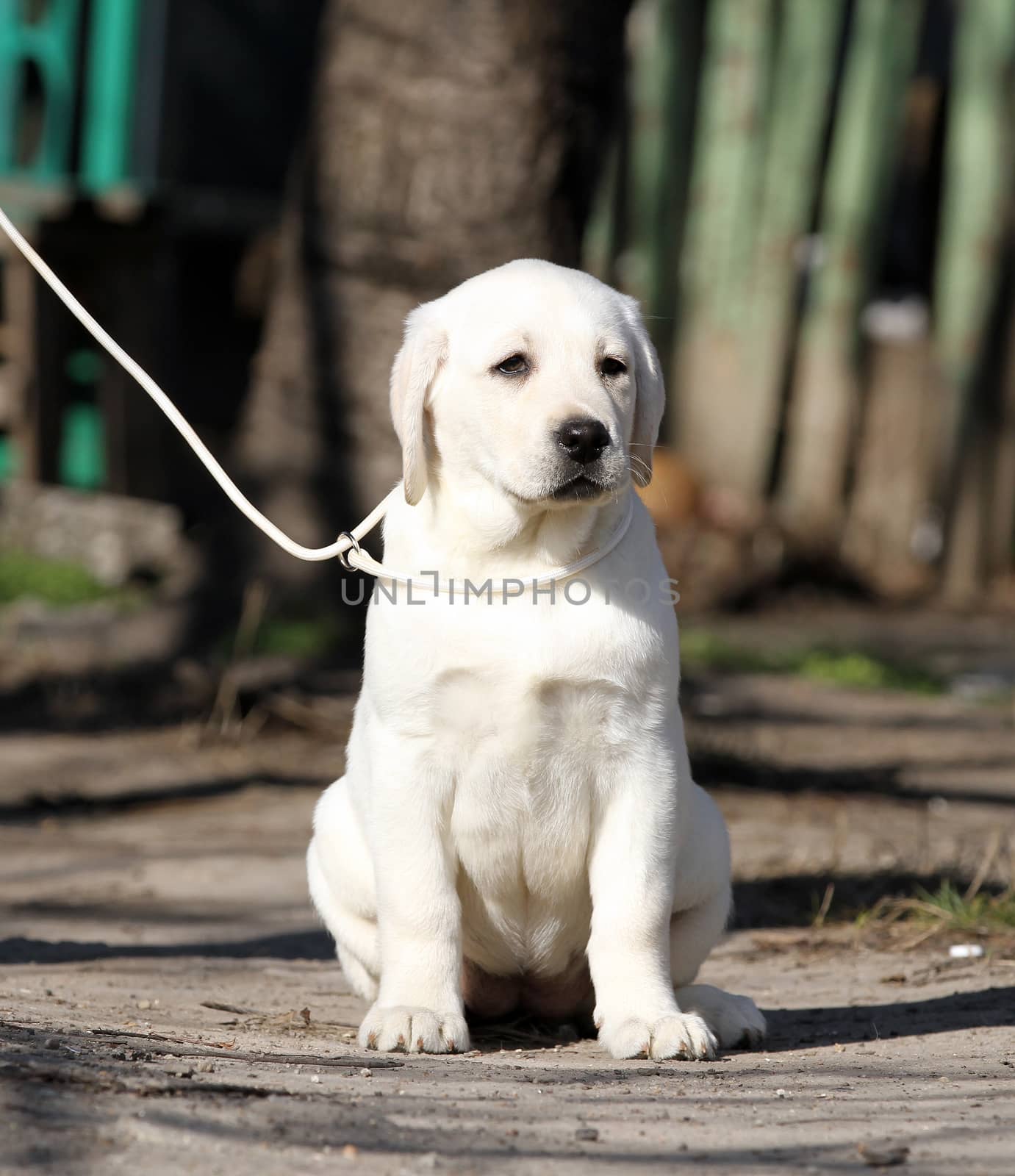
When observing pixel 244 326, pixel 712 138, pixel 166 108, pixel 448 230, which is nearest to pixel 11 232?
pixel 448 230

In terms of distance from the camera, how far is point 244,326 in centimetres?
1334

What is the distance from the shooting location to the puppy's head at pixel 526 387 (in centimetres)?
328

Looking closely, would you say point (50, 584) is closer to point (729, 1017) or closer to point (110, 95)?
point (110, 95)

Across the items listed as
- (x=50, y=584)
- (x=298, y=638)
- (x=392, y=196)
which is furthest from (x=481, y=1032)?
(x=50, y=584)

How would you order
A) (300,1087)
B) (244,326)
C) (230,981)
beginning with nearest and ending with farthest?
(300,1087) → (230,981) → (244,326)

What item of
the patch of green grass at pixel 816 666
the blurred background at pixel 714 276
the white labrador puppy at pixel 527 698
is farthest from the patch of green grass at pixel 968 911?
the blurred background at pixel 714 276

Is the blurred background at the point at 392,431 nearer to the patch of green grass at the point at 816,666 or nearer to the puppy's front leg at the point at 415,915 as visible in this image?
the patch of green grass at the point at 816,666

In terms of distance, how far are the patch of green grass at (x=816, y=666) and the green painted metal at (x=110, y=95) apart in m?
4.38

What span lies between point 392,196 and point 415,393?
411 centimetres

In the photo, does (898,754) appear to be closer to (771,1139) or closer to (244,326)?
(771,1139)

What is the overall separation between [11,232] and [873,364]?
7903 mm

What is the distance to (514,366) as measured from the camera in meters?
3.38

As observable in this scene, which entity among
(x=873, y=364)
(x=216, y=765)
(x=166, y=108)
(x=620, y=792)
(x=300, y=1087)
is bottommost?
(x=216, y=765)

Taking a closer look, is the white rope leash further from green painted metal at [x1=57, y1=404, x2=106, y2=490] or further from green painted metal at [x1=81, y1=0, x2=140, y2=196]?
green painted metal at [x1=57, y1=404, x2=106, y2=490]
